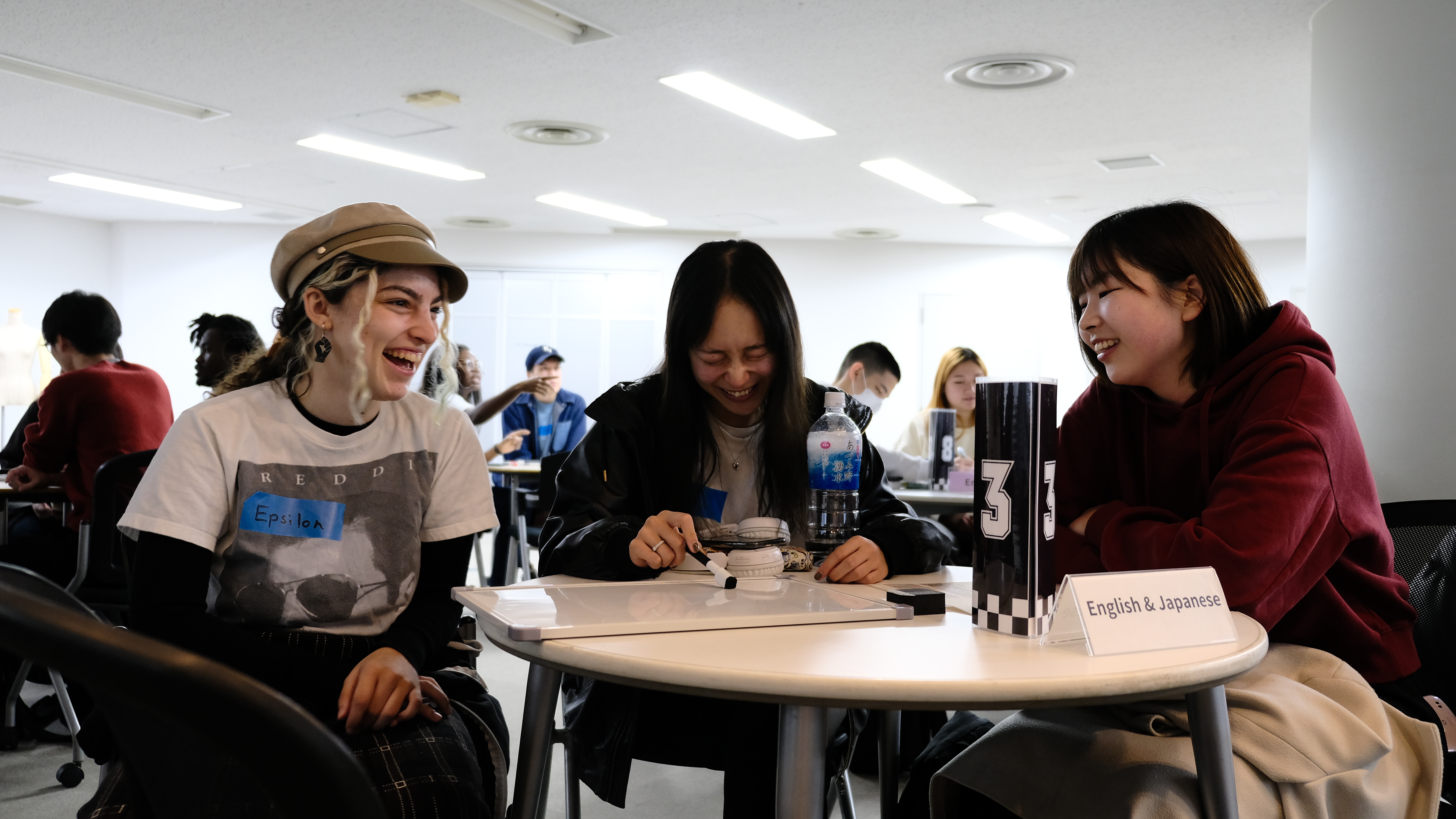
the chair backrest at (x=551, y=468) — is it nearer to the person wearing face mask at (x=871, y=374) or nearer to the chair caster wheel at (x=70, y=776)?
the chair caster wheel at (x=70, y=776)

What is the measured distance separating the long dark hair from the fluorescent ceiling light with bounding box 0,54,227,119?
16.5 feet

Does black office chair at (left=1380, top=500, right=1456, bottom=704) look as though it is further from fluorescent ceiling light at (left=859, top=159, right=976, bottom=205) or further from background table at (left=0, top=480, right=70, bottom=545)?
fluorescent ceiling light at (left=859, top=159, right=976, bottom=205)

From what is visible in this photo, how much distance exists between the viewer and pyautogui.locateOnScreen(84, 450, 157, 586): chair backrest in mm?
2754

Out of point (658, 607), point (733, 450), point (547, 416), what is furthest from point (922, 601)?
point (547, 416)

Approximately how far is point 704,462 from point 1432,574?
1.19m

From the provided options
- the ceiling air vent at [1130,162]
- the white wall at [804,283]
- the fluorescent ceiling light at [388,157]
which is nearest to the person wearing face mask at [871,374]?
the ceiling air vent at [1130,162]

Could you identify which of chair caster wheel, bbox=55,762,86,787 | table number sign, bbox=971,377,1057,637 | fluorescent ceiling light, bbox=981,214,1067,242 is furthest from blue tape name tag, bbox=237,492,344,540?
fluorescent ceiling light, bbox=981,214,1067,242

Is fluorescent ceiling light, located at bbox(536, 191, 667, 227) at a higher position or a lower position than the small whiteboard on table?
higher

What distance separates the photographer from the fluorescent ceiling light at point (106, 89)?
204 inches

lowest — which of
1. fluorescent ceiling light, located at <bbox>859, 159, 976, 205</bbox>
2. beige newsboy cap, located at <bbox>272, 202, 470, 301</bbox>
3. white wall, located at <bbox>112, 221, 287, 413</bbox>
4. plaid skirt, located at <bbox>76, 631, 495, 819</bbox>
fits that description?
plaid skirt, located at <bbox>76, 631, 495, 819</bbox>

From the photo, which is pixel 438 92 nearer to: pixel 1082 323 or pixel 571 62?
pixel 571 62

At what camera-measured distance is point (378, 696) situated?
124 cm

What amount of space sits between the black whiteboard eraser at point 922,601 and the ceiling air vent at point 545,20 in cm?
371

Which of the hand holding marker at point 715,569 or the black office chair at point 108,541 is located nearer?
the hand holding marker at point 715,569
